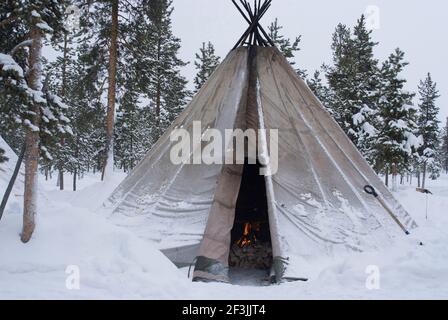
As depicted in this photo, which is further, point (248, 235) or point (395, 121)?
point (395, 121)

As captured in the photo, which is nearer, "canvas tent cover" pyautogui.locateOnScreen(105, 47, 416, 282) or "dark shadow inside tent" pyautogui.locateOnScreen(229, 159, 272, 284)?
"canvas tent cover" pyautogui.locateOnScreen(105, 47, 416, 282)

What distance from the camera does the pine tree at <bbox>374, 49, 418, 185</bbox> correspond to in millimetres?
23688

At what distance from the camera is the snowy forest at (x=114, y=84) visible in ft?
18.5

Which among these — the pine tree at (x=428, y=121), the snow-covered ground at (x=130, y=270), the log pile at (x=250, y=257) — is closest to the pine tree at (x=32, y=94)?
the snow-covered ground at (x=130, y=270)

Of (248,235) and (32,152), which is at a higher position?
(32,152)

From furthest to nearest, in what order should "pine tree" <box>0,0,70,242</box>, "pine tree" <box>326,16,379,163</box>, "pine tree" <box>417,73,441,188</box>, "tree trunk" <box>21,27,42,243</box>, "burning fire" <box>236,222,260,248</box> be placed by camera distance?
"pine tree" <box>417,73,441,188</box> < "pine tree" <box>326,16,379,163</box> < "burning fire" <box>236,222,260,248</box> < "tree trunk" <box>21,27,42,243</box> < "pine tree" <box>0,0,70,242</box>

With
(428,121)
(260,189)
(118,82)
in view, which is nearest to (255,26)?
(260,189)

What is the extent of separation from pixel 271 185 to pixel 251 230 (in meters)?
1.77

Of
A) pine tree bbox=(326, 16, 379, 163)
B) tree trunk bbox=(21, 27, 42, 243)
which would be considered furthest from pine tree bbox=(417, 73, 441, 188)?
tree trunk bbox=(21, 27, 42, 243)

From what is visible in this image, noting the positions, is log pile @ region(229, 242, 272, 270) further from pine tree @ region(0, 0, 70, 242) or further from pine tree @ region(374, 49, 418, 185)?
pine tree @ region(374, 49, 418, 185)

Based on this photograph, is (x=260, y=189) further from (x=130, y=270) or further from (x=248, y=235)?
(x=130, y=270)

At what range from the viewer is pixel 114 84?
614 inches

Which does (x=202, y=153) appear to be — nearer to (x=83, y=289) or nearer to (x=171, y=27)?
(x=83, y=289)
